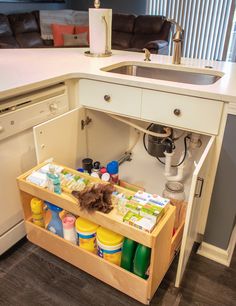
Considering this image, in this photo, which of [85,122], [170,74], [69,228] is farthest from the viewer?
[170,74]

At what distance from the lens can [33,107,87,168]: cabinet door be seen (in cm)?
116

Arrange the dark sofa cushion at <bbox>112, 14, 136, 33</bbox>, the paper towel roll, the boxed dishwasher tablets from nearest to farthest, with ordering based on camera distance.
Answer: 1. the boxed dishwasher tablets
2. the paper towel roll
3. the dark sofa cushion at <bbox>112, 14, 136, 33</bbox>

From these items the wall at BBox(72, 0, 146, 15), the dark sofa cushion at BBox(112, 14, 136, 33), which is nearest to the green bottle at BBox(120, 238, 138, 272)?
the dark sofa cushion at BBox(112, 14, 136, 33)

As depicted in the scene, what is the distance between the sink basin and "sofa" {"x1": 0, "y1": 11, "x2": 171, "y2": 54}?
8.21 ft

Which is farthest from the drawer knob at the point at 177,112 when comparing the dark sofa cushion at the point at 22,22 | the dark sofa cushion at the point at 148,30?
the dark sofa cushion at the point at 22,22

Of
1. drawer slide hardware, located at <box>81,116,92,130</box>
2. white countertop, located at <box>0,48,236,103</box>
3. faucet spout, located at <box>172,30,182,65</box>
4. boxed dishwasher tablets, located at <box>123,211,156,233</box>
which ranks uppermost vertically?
faucet spout, located at <box>172,30,182,65</box>

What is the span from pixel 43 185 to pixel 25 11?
168 inches

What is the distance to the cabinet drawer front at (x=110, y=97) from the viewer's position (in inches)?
48.0

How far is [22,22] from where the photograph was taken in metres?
4.17

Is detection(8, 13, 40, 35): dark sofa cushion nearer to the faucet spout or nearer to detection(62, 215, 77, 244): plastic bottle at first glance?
the faucet spout

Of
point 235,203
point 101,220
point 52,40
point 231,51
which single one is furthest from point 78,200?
point 231,51

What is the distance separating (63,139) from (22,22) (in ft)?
12.0

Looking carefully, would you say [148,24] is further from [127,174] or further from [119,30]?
[127,174]

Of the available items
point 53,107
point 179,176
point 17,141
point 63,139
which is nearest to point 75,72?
point 53,107
